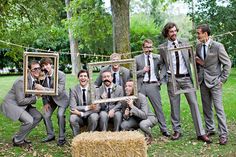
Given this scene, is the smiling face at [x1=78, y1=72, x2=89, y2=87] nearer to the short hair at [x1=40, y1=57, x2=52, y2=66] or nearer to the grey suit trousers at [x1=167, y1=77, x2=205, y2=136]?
the short hair at [x1=40, y1=57, x2=52, y2=66]

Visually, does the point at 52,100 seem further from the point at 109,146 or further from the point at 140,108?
the point at 109,146

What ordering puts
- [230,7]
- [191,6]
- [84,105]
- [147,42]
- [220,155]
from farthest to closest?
[191,6] → [230,7] → [147,42] → [84,105] → [220,155]

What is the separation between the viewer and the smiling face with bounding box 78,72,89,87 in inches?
276

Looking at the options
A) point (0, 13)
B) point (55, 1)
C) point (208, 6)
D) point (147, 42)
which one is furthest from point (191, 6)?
point (147, 42)

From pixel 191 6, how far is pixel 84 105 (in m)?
17.2

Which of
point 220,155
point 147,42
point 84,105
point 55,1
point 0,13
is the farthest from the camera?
point 55,1

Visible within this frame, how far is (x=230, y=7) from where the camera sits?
2144 cm

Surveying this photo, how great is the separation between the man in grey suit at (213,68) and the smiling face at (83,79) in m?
1.91

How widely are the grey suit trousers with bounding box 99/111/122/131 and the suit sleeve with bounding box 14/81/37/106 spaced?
1167mm

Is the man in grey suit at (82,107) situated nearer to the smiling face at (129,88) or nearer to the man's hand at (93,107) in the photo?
the man's hand at (93,107)

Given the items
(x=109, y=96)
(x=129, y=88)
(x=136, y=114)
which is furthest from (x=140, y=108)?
(x=109, y=96)

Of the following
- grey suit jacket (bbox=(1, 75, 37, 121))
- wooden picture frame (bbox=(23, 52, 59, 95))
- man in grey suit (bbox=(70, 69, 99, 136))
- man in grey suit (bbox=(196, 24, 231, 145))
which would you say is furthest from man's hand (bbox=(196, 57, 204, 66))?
grey suit jacket (bbox=(1, 75, 37, 121))

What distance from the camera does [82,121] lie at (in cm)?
707

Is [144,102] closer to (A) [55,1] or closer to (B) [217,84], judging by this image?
(B) [217,84]
